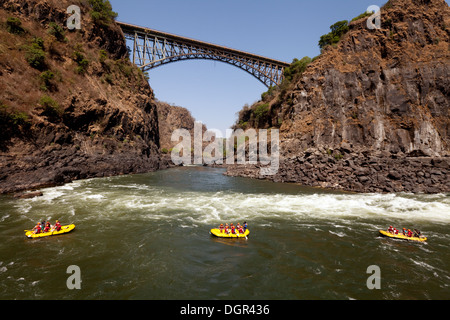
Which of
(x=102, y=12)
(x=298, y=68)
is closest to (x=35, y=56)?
(x=102, y=12)

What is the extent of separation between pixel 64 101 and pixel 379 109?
46901 mm

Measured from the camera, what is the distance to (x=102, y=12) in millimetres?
45781

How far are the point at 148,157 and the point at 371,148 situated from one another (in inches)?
1587

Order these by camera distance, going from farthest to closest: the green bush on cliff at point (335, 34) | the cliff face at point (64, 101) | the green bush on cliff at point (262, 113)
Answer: the green bush on cliff at point (262, 113)
the green bush on cliff at point (335, 34)
the cliff face at point (64, 101)

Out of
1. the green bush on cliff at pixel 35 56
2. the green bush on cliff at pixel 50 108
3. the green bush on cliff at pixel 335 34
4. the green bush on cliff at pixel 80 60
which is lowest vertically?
the green bush on cliff at pixel 50 108

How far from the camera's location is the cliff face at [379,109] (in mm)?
30969

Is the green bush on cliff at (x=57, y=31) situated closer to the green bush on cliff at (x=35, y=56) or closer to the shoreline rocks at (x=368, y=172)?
the green bush on cliff at (x=35, y=56)

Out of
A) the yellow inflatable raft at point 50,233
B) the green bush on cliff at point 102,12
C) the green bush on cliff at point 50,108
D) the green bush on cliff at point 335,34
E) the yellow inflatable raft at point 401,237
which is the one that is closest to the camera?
the yellow inflatable raft at point 50,233

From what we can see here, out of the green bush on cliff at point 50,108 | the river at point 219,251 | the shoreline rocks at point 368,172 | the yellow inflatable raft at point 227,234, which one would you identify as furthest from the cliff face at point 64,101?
the shoreline rocks at point 368,172

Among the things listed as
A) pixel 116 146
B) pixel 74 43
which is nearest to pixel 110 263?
pixel 116 146

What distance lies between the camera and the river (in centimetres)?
918

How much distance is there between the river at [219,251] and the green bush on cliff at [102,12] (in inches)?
1500

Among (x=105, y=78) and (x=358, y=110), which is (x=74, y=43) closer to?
(x=105, y=78)

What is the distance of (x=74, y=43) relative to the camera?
40.8 m
